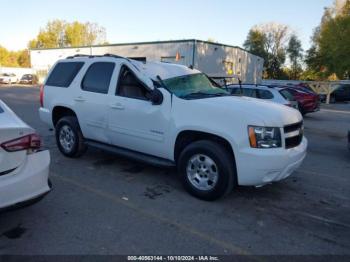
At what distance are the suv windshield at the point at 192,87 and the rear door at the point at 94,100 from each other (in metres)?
1.21

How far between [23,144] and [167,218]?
187 cm

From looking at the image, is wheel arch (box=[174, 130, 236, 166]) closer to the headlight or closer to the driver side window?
the headlight

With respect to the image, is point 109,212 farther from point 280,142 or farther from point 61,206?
point 280,142

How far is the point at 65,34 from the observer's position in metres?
82.0

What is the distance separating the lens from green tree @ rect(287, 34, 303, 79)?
69.9 meters

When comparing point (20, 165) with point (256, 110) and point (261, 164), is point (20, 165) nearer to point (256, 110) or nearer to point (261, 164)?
point (261, 164)

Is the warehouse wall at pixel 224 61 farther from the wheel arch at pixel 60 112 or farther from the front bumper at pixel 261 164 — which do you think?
the front bumper at pixel 261 164

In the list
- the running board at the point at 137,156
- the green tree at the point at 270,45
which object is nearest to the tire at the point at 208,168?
the running board at the point at 137,156

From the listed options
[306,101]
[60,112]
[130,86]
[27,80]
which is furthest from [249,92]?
[27,80]

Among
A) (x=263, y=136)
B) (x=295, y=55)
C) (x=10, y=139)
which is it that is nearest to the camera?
(x=10, y=139)

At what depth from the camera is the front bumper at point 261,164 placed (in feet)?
14.1

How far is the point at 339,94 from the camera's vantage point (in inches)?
1179

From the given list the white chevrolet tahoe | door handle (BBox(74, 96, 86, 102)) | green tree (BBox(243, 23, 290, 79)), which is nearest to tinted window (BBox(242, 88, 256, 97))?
the white chevrolet tahoe

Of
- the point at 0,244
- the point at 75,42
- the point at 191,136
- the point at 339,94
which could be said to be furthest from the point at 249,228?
the point at 75,42
